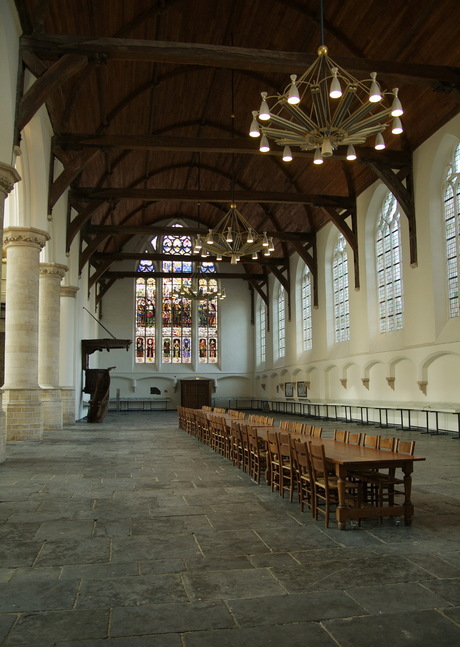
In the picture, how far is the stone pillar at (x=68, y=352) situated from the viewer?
18141 millimetres

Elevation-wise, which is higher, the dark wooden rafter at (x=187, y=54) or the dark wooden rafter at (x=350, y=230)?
the dark wooden rafter at (x=187, y=54)

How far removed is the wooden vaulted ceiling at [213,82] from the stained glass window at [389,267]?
51.5 inches

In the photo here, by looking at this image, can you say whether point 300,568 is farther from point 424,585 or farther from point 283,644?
point 283,644

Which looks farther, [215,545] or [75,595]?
[215,545]

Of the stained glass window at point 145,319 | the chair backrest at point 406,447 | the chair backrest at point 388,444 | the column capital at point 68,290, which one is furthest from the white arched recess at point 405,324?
the stained glass window at point 145,319

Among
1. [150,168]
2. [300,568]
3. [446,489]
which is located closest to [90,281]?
[150,168]

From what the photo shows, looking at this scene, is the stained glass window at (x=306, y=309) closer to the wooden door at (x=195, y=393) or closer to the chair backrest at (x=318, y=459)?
the wooden door at (x=195, y=393)

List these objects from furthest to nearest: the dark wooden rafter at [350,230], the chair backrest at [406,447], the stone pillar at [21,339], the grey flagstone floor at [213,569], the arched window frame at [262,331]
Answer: the arched window frame at [262,331], the dark wooden rafter at [350,230], the stone pillar at [21,339], the chair backrest at [406,447], the grey flagstone floor at [213,569]

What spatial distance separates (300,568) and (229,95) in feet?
54.3

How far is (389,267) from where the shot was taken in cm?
1733

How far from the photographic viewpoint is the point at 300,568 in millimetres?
3947

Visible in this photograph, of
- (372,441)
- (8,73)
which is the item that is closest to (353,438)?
(372,441)

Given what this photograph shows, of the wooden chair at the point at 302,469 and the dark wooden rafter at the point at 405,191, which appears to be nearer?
the wooden chair at the point at 302,469

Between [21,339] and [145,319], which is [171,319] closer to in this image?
[145,319]
